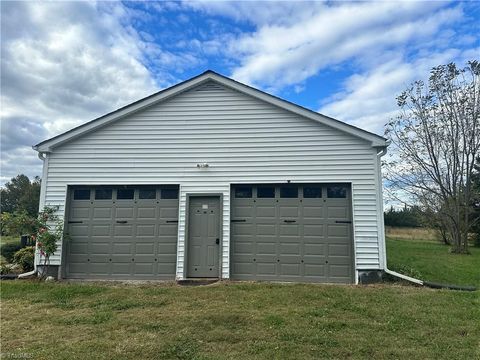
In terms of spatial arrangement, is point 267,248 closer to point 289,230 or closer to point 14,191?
point 289,230

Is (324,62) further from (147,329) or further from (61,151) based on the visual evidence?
(147,329)

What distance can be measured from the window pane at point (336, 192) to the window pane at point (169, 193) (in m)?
4.09

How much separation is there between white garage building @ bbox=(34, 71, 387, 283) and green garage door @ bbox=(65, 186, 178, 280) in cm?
3

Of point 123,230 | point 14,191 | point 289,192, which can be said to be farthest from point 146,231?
point 14,191

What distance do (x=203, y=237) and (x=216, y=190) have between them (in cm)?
129

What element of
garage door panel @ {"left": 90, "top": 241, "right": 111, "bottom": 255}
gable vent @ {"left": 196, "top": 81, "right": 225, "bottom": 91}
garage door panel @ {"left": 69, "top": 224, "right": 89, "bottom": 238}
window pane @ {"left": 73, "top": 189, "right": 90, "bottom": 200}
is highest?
gable vent @ {"left": 196, "top": 81, "right": 225, "bottom": 91}

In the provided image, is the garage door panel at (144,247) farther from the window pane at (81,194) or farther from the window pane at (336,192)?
the window pane at (336,192)

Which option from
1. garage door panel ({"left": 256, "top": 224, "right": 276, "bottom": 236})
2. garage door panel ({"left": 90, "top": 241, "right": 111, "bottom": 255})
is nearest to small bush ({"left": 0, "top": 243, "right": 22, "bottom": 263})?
garage door panel ({"left": 90, "top": 241, "right": 111, "bottom": 255})

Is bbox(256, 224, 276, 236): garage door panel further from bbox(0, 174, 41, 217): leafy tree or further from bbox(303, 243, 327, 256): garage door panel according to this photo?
bbox(0, 174, 41, 217): leafy tree

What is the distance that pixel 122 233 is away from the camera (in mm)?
9094

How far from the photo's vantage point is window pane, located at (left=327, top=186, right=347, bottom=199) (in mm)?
8727

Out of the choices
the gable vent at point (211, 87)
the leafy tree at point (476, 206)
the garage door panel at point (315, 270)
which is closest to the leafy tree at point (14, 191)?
the gable vent at point (211, 87)

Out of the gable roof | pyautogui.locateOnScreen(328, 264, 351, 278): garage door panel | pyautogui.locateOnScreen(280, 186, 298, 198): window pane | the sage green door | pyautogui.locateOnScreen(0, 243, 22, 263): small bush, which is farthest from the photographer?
pyautogui.locateOnScreen(0, 243, 22, 263): small bush

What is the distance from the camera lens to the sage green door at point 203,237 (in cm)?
876
